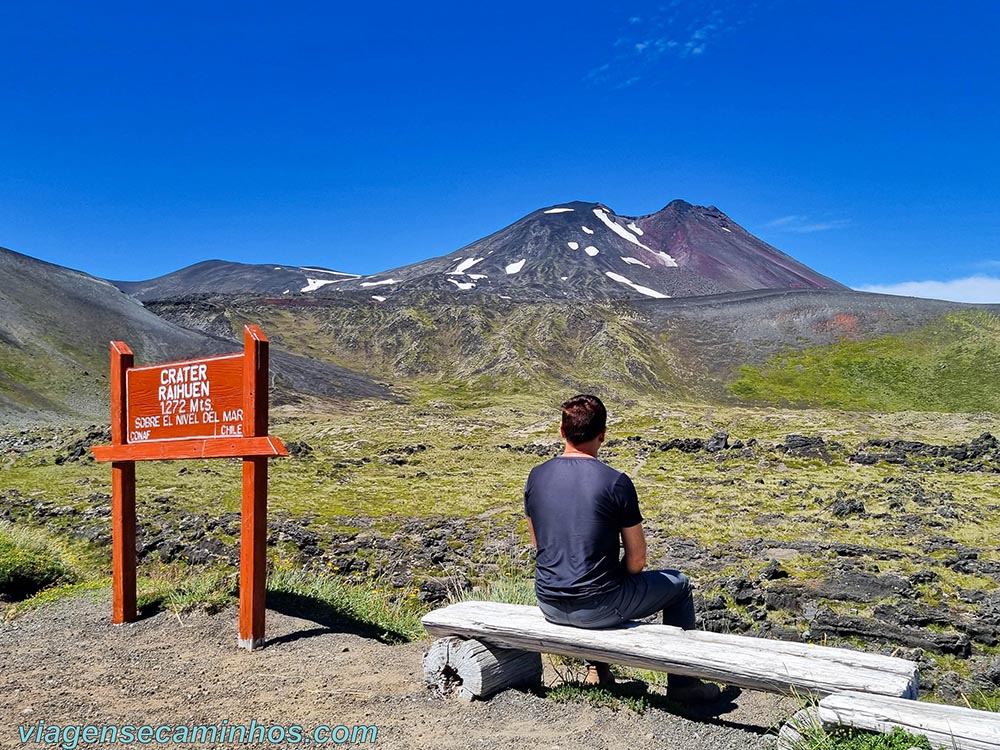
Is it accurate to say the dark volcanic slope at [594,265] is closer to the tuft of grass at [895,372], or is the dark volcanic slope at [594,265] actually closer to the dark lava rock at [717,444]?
the tuft of grass at [895,372]

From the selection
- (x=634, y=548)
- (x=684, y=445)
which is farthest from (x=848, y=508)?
(x=634, y=548)

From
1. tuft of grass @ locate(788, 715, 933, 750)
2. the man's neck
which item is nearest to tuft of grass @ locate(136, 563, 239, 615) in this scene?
the man's neck

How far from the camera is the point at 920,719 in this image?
4.26 metres

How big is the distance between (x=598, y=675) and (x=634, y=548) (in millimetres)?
1494

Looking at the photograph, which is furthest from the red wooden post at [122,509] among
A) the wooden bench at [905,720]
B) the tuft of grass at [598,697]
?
the wooden bench at [905,720]

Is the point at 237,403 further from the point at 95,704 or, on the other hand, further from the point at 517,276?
the point at 517,276

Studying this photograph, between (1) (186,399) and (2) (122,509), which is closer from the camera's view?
(1) (186,399)

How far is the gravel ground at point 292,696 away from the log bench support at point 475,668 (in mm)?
108

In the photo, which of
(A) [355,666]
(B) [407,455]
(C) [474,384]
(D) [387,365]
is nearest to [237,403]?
(A) [355,666]

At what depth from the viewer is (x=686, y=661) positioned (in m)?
5.29

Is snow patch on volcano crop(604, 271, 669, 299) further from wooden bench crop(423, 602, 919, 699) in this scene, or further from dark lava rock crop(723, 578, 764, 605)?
wooden bench crop(423, 602, 919, 699)

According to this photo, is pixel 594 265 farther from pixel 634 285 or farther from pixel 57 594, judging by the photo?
pixel 57 594

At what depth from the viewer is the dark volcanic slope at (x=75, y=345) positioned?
47.2 m

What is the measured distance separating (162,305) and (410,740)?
315ft
